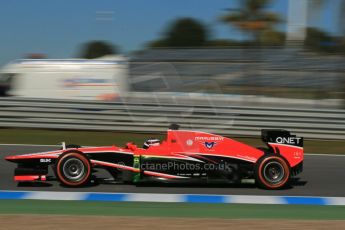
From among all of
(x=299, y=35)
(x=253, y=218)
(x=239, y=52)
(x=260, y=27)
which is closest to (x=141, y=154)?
(x=253, y=218)

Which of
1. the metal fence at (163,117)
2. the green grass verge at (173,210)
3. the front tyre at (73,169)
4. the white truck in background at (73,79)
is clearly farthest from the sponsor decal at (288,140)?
the white truck in background at (73,79)

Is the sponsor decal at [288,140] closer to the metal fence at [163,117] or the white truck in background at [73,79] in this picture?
the metal fence at [163,117]

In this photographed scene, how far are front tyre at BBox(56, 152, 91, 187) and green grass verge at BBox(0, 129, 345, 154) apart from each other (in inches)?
210

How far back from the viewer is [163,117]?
47.2 feet

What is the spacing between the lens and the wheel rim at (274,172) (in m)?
7.31

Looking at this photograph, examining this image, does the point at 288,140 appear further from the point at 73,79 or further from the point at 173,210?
the point at 73,79

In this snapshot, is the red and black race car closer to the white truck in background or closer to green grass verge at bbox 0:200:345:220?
green grass verge at bbox 0:200:345:220

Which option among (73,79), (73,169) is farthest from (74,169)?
(73,79)

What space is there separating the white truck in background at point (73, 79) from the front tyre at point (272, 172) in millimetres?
10553

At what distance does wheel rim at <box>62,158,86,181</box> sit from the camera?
7152 millimetres

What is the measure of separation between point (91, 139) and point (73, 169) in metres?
6.20

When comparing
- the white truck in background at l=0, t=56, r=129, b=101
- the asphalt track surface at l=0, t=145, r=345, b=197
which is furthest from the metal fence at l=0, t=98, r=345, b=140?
the asphalt track surface at l=0, t=145, r=345, b=197

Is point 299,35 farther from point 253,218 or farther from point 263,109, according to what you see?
point 253,218

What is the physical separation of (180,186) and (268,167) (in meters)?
1.19
